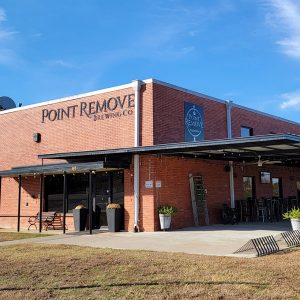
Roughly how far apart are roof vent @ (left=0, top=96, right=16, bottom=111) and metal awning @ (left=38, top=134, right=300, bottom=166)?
1151cm

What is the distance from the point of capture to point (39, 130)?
77.9 ft

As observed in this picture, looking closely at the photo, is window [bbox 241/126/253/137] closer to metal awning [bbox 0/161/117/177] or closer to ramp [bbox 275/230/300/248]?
metal awning [bbox 0/161/117/177]

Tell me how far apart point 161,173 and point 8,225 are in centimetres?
992

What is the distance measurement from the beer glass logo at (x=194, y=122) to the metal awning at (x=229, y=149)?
52.5 inches

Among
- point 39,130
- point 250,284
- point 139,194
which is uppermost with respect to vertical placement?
point 39,130

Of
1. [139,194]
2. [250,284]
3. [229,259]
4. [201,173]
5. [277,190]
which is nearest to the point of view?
[250,284]

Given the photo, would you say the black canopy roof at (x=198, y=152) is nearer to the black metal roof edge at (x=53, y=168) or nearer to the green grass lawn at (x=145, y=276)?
the black metal roof edge at (x=53, y=168)

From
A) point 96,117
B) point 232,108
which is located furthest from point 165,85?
point 232,108

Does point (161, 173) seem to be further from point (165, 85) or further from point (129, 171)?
point (165, 85)

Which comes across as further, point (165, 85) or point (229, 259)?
Result: point (165, 85)

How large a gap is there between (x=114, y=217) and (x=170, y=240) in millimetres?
4106

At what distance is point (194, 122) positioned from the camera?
2145 cm

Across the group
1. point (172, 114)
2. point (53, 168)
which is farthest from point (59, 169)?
point (172, 114)

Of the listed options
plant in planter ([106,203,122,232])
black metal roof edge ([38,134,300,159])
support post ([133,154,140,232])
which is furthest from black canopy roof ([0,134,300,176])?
plant in planter ([106,203,122,232])
